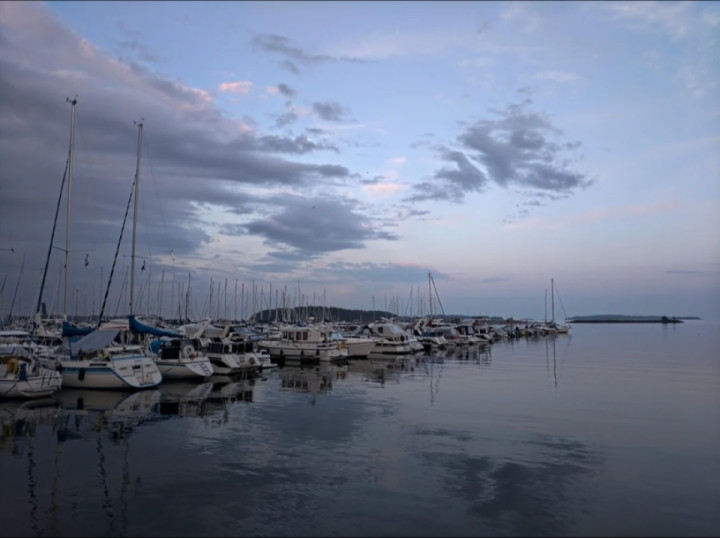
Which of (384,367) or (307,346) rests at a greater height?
(307,346)

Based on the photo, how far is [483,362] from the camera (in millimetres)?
50344

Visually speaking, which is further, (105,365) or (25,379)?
(105,365)

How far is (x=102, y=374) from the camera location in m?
28.0

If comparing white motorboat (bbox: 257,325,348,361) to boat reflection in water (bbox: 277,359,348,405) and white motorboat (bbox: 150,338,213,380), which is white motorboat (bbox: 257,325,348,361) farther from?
white motorboat (bbox: 150,338,213,380)

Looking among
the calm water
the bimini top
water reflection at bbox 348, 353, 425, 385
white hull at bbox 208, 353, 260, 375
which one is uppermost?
the bimini top

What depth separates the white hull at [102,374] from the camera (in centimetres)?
2802

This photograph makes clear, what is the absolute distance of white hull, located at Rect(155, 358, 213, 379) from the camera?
3312 cm

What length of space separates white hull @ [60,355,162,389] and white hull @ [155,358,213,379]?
13.7 feet

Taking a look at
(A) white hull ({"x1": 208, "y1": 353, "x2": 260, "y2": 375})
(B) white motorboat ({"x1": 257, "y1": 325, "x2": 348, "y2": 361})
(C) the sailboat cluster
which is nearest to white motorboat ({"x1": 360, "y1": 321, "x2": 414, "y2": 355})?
(C) the sailboat cluster

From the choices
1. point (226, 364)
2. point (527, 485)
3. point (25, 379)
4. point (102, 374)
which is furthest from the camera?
point (226, 364)

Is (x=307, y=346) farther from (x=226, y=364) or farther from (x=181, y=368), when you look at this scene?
(x=181, y=368)

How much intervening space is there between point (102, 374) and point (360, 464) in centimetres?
1820

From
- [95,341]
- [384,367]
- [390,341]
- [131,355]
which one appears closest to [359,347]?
[390,341]

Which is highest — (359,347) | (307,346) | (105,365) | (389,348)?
(307,346)
